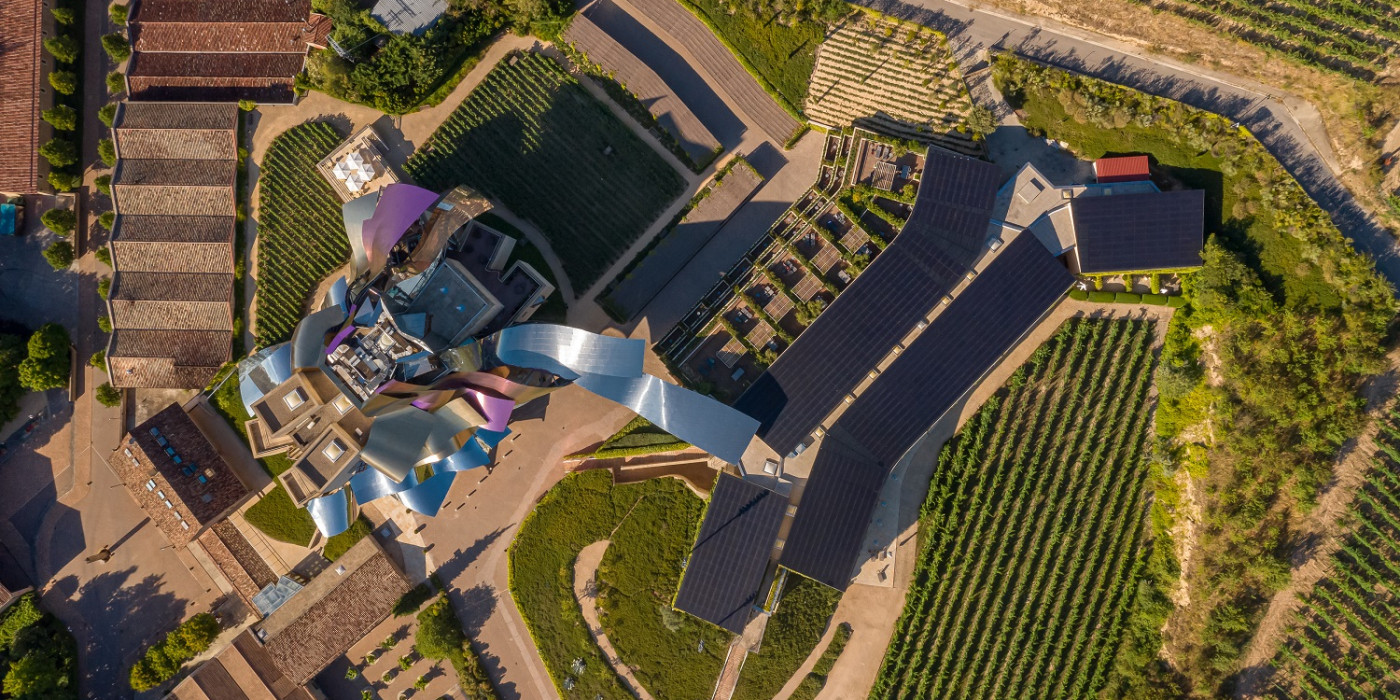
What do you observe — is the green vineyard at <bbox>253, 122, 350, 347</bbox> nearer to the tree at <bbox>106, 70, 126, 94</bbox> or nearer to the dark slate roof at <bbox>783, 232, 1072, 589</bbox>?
the tree at <bbox>106, 70, 126, 94</bbox>

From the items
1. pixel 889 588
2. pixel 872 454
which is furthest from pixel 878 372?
pixel 889 588

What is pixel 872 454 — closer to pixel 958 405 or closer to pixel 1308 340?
pixel 958 405

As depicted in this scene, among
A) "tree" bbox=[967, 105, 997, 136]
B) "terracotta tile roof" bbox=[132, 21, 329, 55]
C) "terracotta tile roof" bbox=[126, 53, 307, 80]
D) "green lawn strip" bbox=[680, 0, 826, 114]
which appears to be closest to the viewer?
"tree" bbox=[967, 105, 997, 136]

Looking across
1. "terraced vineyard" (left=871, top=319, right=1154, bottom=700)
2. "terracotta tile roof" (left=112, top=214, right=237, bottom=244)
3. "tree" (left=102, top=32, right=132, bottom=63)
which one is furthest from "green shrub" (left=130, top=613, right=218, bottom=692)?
"terraced vineyard" (left=871, top=319, right=1154, bottom=700)

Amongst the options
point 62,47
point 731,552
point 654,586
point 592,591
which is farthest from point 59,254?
point 731,552

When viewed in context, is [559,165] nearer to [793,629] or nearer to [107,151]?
[107,151]

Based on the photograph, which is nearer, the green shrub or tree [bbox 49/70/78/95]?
the green shrub

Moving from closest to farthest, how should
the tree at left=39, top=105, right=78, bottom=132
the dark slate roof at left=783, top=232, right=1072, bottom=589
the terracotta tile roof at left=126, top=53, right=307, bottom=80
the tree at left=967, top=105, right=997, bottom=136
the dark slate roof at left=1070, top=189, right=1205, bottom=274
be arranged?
the dark slate roof at left=783, top=232, right=1072, bottom=589 < the dark slate roof at left=1070, top=189, right=1205, bottom=274 < the tree at left=967, top=105, right=997, bottom=136 < the tree at left=39, top=105, right=78, bottom=132 < the terracotta tile roof at left=126, top=53, right=307, bottom=80
